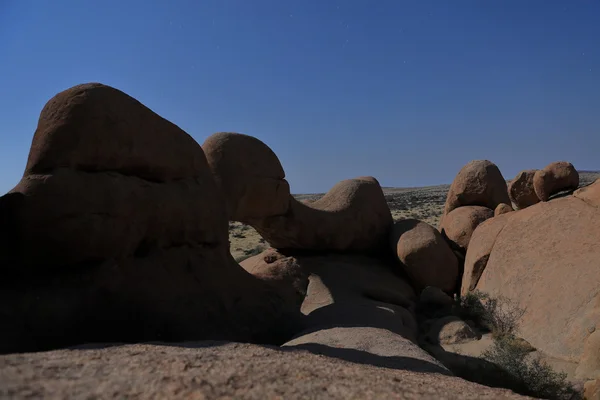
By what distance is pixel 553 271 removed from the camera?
8.02 metres

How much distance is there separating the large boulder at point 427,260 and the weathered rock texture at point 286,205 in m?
1.14

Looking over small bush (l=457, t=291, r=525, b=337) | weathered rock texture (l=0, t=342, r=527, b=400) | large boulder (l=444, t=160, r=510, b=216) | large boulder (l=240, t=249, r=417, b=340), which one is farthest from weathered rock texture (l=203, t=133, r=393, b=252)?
weathered rock texture (l=0, t=342, r=527, b=400)

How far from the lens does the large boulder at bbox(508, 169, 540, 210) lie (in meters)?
10.9

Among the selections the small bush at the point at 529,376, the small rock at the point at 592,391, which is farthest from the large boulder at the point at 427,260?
the small rock at the point at 592,391

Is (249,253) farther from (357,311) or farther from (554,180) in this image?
(554,180)

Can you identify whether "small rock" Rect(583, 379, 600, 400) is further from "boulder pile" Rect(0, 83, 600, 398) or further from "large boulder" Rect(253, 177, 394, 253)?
"large boulder" Rect(253, 177, 394, 253)

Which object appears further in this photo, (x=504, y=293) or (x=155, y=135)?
(x=504, y=293)

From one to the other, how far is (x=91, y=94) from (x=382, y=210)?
325 inches

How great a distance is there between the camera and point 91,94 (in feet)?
19.7

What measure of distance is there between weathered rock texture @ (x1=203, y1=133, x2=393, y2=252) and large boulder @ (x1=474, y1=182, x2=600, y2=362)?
3.24 m


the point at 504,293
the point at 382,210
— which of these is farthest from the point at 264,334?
the point at 382,210

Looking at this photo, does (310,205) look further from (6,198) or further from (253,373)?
(253,373)

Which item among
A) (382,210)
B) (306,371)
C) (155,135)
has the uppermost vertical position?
(155,135)

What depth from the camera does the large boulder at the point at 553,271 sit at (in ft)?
22.8
